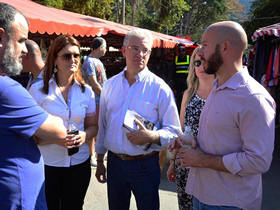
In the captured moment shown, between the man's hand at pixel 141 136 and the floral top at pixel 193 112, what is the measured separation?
1.33ft

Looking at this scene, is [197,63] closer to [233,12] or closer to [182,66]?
[182,66]

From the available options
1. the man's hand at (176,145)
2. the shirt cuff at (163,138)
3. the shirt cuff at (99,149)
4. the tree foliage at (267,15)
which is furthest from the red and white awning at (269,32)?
the tree foliage at (267,15)

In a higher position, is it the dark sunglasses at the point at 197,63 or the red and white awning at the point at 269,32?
the red and white awning at the point at 269,32

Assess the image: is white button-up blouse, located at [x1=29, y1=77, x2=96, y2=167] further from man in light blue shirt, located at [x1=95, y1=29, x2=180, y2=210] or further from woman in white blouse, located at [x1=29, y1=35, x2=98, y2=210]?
man in light blue shirt, located at [x1=95, y1=29, x2=180, y2=210]

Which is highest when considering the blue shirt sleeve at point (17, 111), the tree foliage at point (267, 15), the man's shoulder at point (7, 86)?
the tree foliage at point (267, 15)

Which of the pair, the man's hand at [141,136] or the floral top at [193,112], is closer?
the man's hand at [141,136]

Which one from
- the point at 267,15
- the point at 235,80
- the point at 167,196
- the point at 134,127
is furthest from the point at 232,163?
the point at 267,15

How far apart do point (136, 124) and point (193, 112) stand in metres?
0.59

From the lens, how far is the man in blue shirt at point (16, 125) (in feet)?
4.05

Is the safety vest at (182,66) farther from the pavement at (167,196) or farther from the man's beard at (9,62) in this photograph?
the man's beard at (9,62)

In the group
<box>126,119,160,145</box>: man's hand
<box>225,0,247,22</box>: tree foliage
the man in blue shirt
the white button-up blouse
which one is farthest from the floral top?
<box>225,0,247,22</box>: tree foliage

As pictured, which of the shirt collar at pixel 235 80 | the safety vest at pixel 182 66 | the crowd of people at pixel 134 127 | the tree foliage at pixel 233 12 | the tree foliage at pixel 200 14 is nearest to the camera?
the crowd of people at pixel 134 127

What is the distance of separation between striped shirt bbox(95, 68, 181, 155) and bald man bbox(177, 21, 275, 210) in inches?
20.3

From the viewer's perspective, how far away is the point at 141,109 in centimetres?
208
